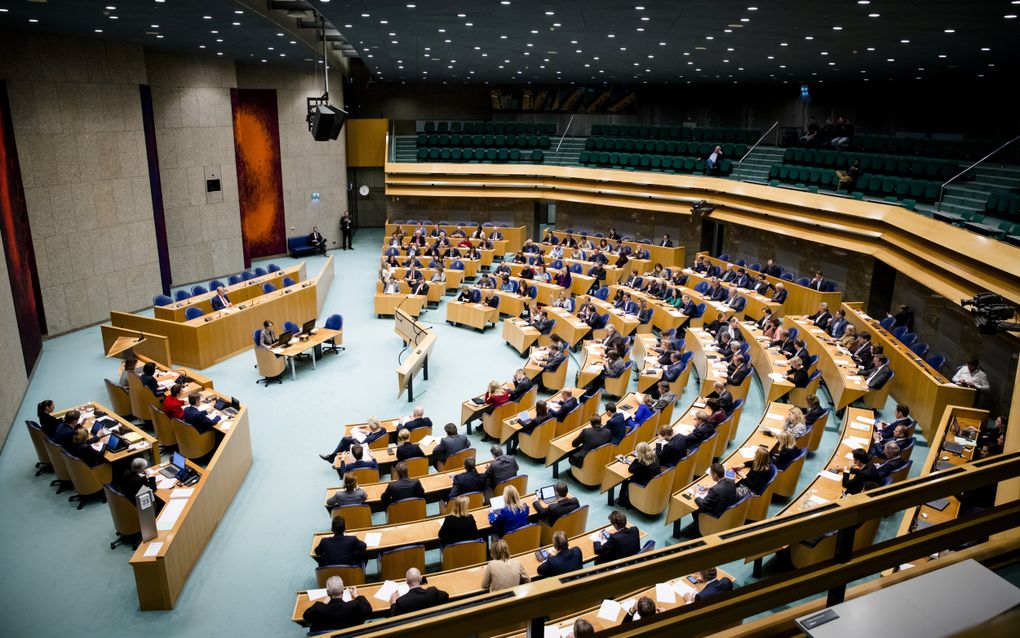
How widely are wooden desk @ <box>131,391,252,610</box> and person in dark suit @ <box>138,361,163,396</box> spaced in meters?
2.09

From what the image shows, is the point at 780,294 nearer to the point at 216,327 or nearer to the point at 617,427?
the point at 617,427

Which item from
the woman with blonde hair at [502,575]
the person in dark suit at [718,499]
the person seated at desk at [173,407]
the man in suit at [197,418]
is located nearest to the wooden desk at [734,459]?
the person in dark suit at [718,499]

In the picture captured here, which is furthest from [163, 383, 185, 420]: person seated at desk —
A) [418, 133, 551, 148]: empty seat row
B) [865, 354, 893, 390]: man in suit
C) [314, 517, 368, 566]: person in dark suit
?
[418, 133, 551, 148]: empty seat row

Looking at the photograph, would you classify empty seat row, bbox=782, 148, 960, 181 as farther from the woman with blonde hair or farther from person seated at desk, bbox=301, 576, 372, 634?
person seated at desk, bbox=301, 576, 372, 634

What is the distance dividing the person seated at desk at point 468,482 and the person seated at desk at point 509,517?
891 mm

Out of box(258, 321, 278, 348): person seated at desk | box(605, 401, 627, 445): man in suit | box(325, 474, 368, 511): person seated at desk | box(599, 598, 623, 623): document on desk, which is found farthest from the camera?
box(258, 321, 278, 348): person seated at desk

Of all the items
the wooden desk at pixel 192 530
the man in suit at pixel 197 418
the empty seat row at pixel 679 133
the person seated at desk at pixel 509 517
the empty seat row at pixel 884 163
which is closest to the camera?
the wooden desk at pixel 192 530

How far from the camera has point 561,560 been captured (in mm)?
6488

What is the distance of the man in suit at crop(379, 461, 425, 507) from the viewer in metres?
8.34

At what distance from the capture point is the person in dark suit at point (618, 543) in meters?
6.87

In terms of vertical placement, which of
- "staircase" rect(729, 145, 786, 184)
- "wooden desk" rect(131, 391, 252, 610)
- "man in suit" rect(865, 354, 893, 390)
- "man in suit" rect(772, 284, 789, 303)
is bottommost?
"wooden desk" rect(131, 391, 252, 610)

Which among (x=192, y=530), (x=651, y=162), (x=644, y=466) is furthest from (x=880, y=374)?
(x=651, y=162)

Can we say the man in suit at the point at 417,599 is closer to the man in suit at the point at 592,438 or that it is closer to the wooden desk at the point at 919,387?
the man in suit at the point at 592,438

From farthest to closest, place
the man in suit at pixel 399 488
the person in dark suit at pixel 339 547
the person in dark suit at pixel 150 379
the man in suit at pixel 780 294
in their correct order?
1. the man in suit at pixel 780 294
2. the person in dark suit at pixel 150 379
3. the man in suit at pixel 399 488
4. the person in dark suit at pixel 339 547
